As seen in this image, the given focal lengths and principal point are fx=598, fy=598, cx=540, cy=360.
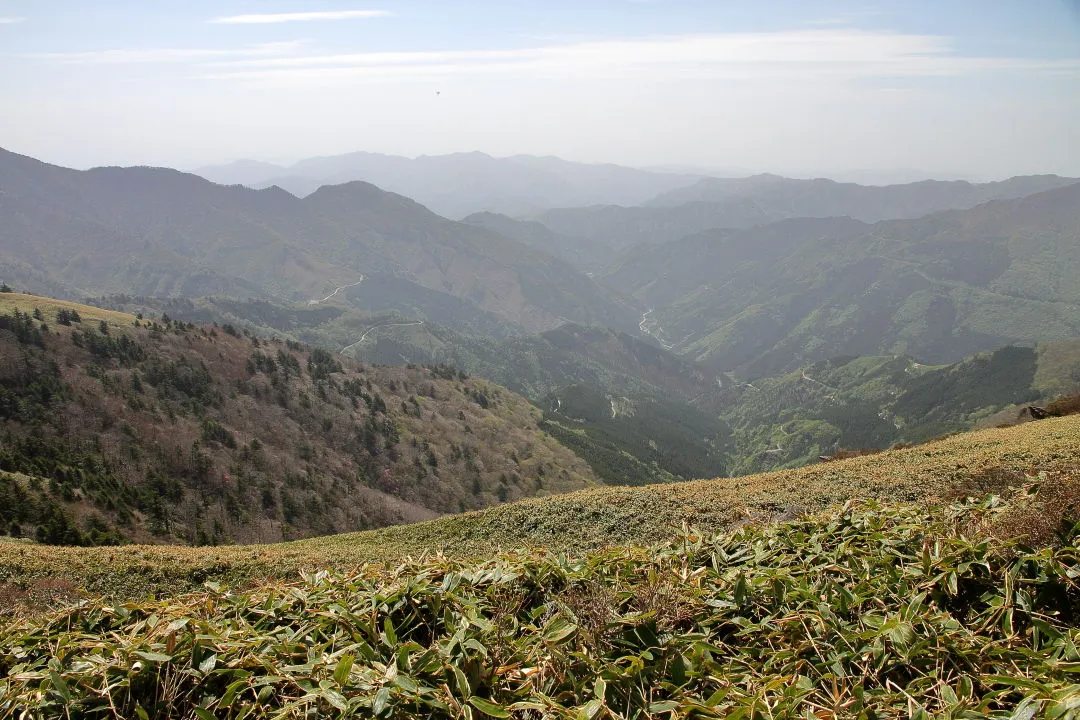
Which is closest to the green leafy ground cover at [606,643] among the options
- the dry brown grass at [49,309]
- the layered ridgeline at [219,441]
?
the layered ridgeline at [219,441]

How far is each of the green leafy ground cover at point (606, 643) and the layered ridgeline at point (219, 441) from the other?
3439 cm

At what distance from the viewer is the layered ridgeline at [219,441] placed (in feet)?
174

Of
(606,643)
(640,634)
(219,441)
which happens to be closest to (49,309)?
(219,441)

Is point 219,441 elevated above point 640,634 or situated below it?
below

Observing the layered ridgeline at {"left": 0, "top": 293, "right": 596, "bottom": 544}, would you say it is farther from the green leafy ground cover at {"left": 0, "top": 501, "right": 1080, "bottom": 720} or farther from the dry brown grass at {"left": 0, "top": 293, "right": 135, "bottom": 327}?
the green leafy ground cover at {"left": 0, "top": 501, "right": 1080, "bottom": 720}

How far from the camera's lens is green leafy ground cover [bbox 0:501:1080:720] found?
10.5 ft

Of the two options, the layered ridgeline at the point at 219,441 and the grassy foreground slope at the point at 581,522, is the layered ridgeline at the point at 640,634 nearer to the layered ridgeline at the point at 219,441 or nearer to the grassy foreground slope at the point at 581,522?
the grassy foreground slope at the point at 581,522

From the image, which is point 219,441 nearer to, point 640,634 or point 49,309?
point 49,309

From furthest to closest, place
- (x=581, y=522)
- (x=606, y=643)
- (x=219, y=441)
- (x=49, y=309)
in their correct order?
(x=49, y=309) < (x=219, y=441) < (x=581, y=522) < (x=606, y=643)

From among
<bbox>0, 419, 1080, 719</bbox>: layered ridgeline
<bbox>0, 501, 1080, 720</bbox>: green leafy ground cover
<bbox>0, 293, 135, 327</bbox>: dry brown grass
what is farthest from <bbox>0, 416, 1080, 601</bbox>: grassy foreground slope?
<bbox>0, 293, 135, 327</bbox>: dry brown grass

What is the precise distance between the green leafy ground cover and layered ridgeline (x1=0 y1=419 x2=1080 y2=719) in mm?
16

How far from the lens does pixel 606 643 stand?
3.82 m

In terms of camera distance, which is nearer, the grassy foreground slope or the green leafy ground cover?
the green leafy ground cover

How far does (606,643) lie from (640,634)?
230 millimetres
